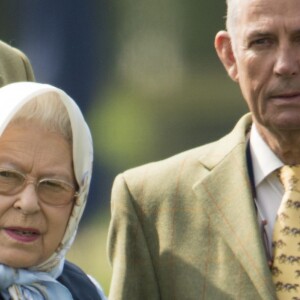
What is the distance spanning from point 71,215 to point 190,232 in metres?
0.43

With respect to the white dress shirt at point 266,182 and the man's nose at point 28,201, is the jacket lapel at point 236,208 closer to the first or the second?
the white dress shirt at point 266,182

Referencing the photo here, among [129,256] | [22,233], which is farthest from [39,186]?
[129,256]

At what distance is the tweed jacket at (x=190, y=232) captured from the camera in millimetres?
3693

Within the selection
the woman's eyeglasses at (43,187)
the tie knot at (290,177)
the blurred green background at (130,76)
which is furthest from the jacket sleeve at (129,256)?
the blurred green background at (130,76)

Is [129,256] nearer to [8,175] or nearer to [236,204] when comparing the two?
[236,204]

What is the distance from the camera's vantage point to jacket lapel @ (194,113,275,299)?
3648mm

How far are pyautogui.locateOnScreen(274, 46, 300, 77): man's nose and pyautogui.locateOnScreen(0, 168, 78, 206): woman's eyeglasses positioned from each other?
2.26ft

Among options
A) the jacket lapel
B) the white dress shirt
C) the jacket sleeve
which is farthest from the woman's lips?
the white dress shirt

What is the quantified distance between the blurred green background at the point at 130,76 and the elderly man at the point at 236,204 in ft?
5.84

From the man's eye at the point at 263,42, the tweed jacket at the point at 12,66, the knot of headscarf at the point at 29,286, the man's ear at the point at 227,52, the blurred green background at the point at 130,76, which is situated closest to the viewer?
the knot of headscarf at the point at 29,286

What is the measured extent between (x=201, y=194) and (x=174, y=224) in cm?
12

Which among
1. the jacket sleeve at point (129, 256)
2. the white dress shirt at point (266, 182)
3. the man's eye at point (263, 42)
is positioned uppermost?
the man's eye at point (263, 42)

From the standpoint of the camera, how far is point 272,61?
3713mm

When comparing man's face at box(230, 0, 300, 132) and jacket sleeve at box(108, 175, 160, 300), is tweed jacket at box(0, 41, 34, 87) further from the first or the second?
man's face at box(230, 0, 300, 132)
